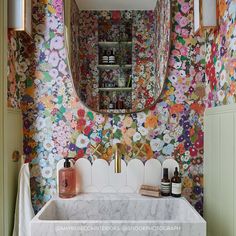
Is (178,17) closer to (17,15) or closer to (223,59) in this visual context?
(223,59)

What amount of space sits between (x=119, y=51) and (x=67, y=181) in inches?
27.7

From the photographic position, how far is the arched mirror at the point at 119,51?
1.45 meters

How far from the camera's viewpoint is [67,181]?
1.41 m

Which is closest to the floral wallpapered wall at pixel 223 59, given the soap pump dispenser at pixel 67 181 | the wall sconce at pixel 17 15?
the soap pump dispenser at pixel 67 181

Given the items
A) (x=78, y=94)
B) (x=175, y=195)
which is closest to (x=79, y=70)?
(x=78, y=94)

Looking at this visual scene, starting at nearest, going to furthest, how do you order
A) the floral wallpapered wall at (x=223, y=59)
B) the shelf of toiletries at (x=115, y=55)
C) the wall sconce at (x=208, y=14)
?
the floral wallpapered wall at (x=223, y=59)
the wall sconce at (x=208, y=14)
the shelf of toiletries at (x=115, y=55)

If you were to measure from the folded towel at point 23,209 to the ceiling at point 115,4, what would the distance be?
35.6 inches

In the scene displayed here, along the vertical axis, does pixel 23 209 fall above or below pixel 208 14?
below

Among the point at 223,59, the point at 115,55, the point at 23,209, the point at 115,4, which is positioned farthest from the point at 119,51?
the point at 23,209

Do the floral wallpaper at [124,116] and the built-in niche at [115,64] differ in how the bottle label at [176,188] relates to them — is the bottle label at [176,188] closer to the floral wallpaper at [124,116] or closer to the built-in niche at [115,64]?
the floral wallpaper at [124,116]

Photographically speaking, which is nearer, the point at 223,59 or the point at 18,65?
the point at 223,59

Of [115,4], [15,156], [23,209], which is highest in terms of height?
[115,4]

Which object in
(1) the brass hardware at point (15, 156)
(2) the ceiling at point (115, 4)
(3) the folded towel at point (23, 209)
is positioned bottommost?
(3) the folded towel at point (23, 209)

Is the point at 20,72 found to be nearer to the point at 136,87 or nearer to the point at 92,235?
the point at 136,87
